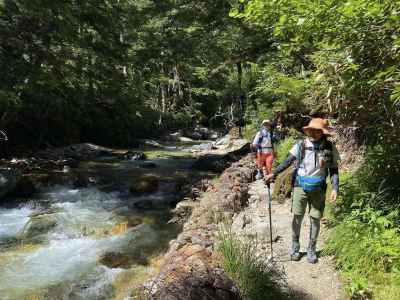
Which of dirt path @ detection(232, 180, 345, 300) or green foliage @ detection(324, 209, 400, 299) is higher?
green foliage @ detection(324, 209, 400, 299)

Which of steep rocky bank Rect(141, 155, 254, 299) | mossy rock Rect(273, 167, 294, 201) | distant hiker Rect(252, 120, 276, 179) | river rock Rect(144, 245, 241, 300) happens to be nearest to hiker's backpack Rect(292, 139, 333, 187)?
steep rocky bank Rect(141, 155, 254, 299)

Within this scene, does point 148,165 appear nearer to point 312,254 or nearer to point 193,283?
point 312,254

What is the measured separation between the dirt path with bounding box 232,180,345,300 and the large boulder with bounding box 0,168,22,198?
7.31 m

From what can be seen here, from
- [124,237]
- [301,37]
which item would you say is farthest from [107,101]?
[301,37]

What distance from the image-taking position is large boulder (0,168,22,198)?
12326 millimetres

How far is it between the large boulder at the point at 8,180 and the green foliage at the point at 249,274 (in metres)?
9.50

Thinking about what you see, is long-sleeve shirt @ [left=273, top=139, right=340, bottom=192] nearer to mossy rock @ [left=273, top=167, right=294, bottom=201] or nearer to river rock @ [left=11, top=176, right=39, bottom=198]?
mossy rock @ [left=273, top=167, right=294, bottom=201]

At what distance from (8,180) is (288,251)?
9.66 m

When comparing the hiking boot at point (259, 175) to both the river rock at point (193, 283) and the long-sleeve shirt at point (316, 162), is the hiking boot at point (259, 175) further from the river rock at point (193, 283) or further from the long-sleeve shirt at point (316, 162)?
the river rock at point (193, 283)

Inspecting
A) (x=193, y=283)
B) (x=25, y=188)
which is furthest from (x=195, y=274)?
(x=25, y=188)

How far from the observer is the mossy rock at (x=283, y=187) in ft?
30.6

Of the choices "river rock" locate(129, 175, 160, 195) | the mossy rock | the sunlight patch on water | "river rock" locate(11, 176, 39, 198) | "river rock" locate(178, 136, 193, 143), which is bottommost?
"river rock" locate(178, 136, 193, 143)

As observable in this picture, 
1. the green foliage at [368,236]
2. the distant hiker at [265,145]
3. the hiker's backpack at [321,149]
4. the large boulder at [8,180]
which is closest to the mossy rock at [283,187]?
the distant hiker at [265,145]

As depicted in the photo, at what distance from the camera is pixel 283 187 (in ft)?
31.0
